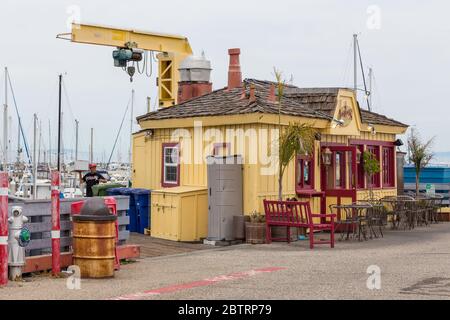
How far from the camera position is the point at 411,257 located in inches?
554

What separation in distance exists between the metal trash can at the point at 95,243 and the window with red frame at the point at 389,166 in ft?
46.2

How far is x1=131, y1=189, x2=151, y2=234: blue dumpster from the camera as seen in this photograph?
19078 millimetres

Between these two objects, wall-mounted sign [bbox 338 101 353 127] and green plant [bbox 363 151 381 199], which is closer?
wall-mounted sign [bbox 338 101 353 127]

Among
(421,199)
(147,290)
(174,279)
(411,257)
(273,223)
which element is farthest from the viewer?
(421,199)

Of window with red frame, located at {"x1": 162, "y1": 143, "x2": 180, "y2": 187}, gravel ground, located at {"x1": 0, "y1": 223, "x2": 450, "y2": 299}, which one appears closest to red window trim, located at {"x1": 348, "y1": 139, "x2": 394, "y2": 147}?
window with red frame, located at {"x1": 162, "y1": 143, "x2": 180, "y2": 187}

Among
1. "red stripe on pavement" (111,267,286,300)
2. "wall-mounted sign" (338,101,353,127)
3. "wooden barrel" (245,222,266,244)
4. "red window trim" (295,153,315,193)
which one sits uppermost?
"wall-mounted sign" (338,101,353,127)

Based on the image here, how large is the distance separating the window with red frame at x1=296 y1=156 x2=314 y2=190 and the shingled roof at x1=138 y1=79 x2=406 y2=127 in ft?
3.75

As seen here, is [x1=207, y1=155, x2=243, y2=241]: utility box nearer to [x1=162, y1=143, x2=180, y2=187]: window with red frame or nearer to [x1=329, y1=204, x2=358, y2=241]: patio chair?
[x1=329, y1=204, x2=358, y2=241]: patio chair

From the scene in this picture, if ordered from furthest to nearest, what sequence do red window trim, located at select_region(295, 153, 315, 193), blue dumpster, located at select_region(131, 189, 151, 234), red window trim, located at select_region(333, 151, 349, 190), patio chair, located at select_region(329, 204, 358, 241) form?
red window trim, located at select_region(333, 151, 349, 190) < blue dumpster, located at select_region(131, 189, 151, 234) < red window trim, located at select_region(295, 153, 315, 193) < patio chair, located at select_region(329, 204, 358, 241)

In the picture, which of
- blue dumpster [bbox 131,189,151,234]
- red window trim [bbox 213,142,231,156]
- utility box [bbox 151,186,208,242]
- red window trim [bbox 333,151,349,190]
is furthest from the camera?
red window trim [bbox 333,151,349,190]

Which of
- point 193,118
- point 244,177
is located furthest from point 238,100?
point 244,177

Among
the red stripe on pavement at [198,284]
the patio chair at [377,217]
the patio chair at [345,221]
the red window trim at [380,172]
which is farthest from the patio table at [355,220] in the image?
the red stripe on pavement at [198,284]

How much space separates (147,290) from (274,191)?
7.82 m
